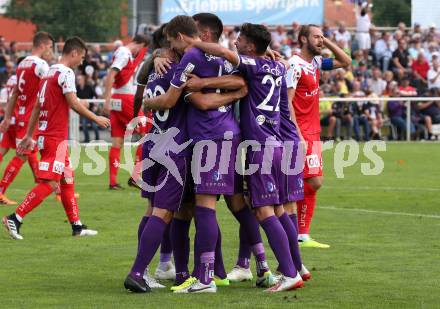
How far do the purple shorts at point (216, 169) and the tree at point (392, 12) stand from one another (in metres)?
30.8

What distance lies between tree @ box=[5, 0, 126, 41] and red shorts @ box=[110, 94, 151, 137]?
55.1 ft

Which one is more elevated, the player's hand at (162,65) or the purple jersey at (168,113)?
the player's hand at (162,65)

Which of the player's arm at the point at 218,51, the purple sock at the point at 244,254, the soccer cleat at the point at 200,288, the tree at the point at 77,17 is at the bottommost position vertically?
the soccer cleat at the point at 200,288

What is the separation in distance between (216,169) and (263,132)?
1.65ft

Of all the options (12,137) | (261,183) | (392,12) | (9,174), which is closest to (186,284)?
(261,183)

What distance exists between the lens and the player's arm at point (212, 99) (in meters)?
8.80

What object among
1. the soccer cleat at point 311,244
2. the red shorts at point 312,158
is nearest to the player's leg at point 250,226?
the soccer cleat at point 311,244

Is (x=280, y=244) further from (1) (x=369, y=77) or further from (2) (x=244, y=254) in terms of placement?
(1) (x=369, y=77)

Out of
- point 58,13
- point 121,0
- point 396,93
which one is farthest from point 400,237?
point 121,0

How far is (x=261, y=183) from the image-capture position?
352 inches

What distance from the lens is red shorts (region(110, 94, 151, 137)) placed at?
1825 centimetres

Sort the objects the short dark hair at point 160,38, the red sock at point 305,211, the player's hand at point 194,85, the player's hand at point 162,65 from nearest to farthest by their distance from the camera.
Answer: the player's hand at point 194,85, the player's hand at point 162,65, the short dark hair at point 160,38, the red sock at point 305,211

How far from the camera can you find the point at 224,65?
890 cm

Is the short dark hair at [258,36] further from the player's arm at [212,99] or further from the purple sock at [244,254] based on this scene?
the purple sock at [244,254]
